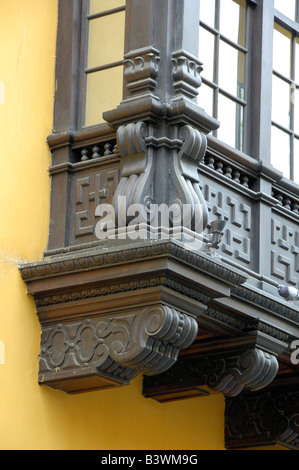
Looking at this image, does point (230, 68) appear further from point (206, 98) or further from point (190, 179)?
point (190, 179)

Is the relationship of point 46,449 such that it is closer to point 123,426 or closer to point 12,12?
point 123,426

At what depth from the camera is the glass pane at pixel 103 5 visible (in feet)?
28.2

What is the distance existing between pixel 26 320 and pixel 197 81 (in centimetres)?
199

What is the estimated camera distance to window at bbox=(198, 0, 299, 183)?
8648mm

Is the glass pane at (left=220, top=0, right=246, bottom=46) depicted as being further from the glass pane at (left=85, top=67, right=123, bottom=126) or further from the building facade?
the glass pane at (left=85, top=67, right=123, bottom=126)

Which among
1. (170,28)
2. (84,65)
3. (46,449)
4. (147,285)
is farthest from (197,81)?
(46,449)

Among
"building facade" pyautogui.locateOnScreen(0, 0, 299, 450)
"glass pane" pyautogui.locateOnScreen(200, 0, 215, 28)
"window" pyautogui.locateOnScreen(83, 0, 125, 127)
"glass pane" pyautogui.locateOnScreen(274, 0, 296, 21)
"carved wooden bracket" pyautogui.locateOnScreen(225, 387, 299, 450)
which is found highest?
"glass pane" pyautogui.locateOnScreen(274, 0, 296, 21)

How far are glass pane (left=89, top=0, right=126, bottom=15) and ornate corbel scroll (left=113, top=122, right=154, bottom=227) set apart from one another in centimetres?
117

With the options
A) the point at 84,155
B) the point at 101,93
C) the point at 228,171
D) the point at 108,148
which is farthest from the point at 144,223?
the point at 101,93

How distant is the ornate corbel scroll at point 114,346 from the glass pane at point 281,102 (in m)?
2.32

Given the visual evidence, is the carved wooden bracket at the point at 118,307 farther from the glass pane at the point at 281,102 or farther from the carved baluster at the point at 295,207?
the glass pane at the point at 281,102

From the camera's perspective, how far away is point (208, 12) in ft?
28.6

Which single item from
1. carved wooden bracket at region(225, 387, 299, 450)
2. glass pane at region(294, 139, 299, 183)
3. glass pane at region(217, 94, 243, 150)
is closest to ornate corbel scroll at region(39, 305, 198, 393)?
glass pane at region(217, 94, 243, 150)

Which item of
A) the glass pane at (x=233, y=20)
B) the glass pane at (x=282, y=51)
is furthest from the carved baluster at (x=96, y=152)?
the glass pane at (x=282, y=51)
